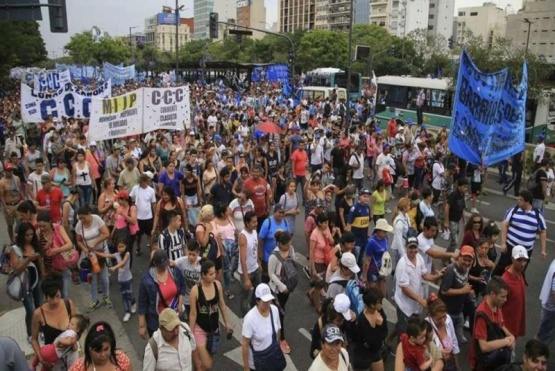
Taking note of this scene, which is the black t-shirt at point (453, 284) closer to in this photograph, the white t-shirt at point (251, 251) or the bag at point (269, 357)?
the bag at point (269, 357)

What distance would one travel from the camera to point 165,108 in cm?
1304

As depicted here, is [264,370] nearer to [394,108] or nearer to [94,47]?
[394,108]

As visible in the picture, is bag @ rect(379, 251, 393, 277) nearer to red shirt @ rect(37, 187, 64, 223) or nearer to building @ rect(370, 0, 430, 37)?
red shirt @ rect(37, 187, 64, 223)

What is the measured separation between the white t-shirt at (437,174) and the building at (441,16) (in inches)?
4523

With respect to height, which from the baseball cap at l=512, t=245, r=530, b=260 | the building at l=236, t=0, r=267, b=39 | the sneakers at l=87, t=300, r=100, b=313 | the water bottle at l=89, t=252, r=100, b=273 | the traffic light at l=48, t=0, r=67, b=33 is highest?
the building at l=236, t=0, r=267, b=39

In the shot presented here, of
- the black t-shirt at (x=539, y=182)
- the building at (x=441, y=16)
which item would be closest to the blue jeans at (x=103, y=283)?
the black t-shirt at (x=539, y=182)

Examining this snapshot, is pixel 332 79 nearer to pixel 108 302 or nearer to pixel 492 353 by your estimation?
pixel 108 302

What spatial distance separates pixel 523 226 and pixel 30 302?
5.95 meters

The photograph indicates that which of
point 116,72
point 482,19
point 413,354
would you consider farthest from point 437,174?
point 482,19

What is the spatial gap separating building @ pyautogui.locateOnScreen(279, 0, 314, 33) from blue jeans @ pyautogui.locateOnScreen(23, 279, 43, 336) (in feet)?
418

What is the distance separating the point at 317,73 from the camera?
43.9 m

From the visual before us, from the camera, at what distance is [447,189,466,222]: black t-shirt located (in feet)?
25.1

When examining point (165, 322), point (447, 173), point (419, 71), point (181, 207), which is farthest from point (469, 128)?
point (419, 71)

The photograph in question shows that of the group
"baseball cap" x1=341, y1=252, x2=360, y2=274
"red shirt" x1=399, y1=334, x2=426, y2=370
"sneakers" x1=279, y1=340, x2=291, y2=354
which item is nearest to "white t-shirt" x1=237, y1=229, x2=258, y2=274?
"sneakers" x1=279, y1=340, x2=291, y2=354
